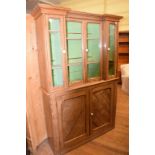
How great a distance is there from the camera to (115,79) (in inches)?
97.3

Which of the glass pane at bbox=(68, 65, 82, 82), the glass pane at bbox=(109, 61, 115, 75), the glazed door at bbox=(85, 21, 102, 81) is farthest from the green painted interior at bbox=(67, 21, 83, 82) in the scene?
the glass pane at bbox=(109, 61, 115, 75)

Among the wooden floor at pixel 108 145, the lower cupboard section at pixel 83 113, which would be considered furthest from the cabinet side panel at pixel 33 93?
the lower cupboard section at pixel 83 113

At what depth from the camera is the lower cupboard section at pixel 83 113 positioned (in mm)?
1985

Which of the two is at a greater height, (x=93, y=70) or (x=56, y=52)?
(x=56, y=52)

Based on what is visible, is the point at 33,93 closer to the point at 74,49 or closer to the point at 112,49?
the point at 74,49

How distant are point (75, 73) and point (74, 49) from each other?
318mm

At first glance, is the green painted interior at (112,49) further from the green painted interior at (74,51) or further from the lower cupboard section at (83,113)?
the green painted interior at (74,51)

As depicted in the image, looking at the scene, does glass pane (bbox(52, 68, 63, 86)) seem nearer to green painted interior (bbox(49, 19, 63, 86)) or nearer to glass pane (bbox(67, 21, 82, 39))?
green painted interior (bbox(49, 19, 63, 86))

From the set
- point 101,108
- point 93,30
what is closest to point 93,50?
point 93,30

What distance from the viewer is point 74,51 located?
212cm
